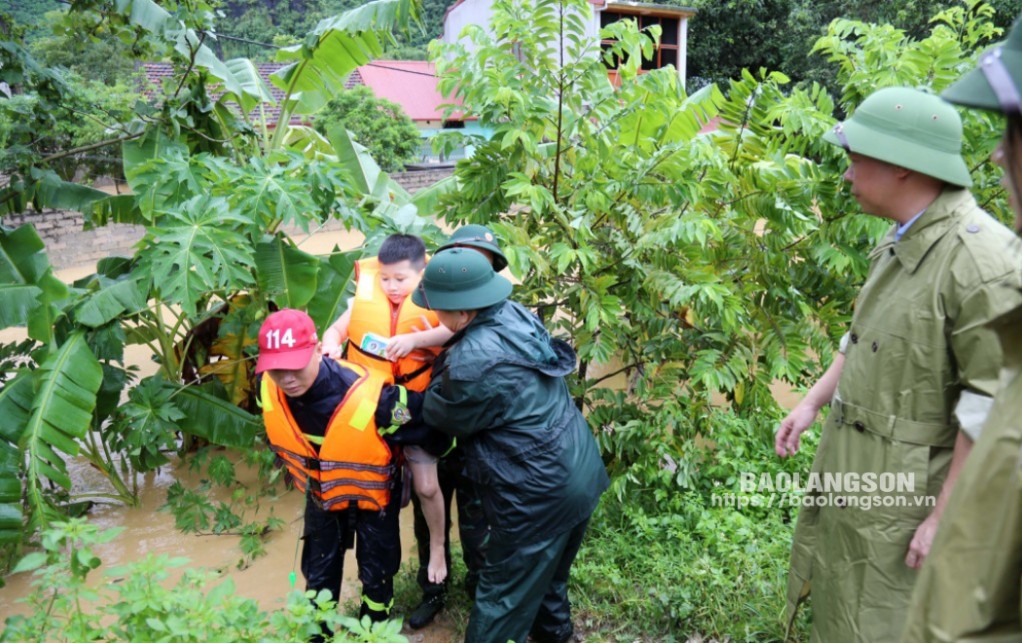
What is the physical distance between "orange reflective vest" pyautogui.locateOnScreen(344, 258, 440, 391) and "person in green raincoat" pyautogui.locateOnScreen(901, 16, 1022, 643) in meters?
2.52

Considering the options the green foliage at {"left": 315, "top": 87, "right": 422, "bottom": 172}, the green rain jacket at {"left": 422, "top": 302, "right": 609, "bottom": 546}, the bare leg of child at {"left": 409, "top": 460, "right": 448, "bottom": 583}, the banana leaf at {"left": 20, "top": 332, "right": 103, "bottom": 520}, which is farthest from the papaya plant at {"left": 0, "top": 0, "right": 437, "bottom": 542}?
the green foliage at {"left": 315, "top": 87, "right": 422, "bottom": 172}

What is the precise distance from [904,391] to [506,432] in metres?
1.36

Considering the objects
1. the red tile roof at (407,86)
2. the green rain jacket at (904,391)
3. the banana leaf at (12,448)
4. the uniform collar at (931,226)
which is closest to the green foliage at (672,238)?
the green rain jacket at (904,391)

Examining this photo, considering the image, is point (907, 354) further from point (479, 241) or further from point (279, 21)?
point (279, 21)

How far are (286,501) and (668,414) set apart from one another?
3.09 metres

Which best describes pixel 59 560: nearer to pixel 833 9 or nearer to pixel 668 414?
pixel 668 414

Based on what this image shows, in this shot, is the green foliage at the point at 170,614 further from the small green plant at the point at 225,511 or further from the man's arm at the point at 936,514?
the small green plant at the point at 225,511

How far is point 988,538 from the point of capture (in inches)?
44.1

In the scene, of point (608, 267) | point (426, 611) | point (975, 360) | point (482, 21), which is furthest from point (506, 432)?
point (482, 21)

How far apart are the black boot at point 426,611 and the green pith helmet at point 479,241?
1616mm

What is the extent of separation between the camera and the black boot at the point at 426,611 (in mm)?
3682

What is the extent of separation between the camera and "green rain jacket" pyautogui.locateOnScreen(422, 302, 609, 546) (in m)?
2.80

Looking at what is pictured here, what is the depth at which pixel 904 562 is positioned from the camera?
2.21 metres

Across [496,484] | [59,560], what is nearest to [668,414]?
[496,484]
